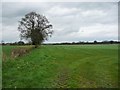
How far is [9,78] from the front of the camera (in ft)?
60.3

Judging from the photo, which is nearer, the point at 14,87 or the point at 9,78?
the point at 14,87

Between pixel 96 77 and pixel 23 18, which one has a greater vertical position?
pixel 23 18

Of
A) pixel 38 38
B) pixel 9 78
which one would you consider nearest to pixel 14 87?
pixel 9 78

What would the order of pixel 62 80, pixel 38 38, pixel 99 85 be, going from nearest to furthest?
pixel 99 85 → pixel 62 80 → pixel 38 38

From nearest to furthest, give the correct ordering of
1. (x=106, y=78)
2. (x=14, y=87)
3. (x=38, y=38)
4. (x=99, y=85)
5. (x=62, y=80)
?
(x=14, y=87)
(x=99, y=85)
(x=62, y=80)
(x=106, y=78)
(x=38, y=38)

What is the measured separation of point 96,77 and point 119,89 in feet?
13.8

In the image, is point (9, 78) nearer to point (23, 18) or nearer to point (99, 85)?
point (99, 85)

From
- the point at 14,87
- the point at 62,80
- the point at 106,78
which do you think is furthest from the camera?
the point at 106,78

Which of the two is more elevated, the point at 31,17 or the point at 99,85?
the point at 31,17

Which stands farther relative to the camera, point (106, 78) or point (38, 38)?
point (38, 38)

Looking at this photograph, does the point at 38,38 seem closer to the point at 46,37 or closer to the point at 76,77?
the point at 46,37

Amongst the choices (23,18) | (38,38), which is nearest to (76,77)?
(38,38)

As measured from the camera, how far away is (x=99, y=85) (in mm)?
16547

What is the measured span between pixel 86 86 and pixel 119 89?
176cm
